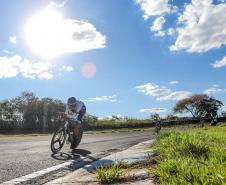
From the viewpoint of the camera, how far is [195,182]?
3.68m

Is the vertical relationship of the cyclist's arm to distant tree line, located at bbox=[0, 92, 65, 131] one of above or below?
below

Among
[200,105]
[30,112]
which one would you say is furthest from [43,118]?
[200,105]

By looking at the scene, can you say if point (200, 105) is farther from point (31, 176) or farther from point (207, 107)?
point (31, 176)

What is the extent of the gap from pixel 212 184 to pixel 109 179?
1754mm

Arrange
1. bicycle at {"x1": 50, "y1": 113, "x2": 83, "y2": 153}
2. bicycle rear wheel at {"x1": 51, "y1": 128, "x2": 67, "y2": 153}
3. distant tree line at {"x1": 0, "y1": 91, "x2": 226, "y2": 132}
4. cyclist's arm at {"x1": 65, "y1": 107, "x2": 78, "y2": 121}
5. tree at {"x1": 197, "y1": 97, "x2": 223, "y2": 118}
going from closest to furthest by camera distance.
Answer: bicycle rear wheel at {"x1": 51, "y1": 128, "x2": 67, "y2": 153} → bicycle at {"x1": 50, "y1": 113, "x2": 83, "y2": 153} → cyclist's arm at {"x1": 65, "y1": 107, "x2": 78, "y2": 121} → distant tree line at {"x1": 0, "y1": 91, "x2": 226, "y2": 132} → tree at {"x1": 197, "y1": 97, "x2": 223, "y2": 118}

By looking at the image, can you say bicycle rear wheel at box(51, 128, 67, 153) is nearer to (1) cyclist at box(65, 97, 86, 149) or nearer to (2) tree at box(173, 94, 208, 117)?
(1) cyclist at box(65, 97, 86, 149)

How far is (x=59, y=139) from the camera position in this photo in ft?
39.3

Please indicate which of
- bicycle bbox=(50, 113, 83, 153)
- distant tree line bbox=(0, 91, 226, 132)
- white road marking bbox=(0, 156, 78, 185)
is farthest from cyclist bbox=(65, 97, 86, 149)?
distant tree line bbox=(0, 91, 226, 132)

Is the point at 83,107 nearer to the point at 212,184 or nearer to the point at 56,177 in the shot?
the point at 56,177

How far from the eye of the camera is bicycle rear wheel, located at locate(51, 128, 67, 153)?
11.6 meters

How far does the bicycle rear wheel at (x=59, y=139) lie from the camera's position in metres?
11.6

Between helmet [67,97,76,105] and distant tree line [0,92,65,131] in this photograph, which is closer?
helmet [67,97,76,105]

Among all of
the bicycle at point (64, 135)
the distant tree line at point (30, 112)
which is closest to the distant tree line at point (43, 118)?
the distant tree line at point (30, 112)

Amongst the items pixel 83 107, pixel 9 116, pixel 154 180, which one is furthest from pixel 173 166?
pixel 9 116
